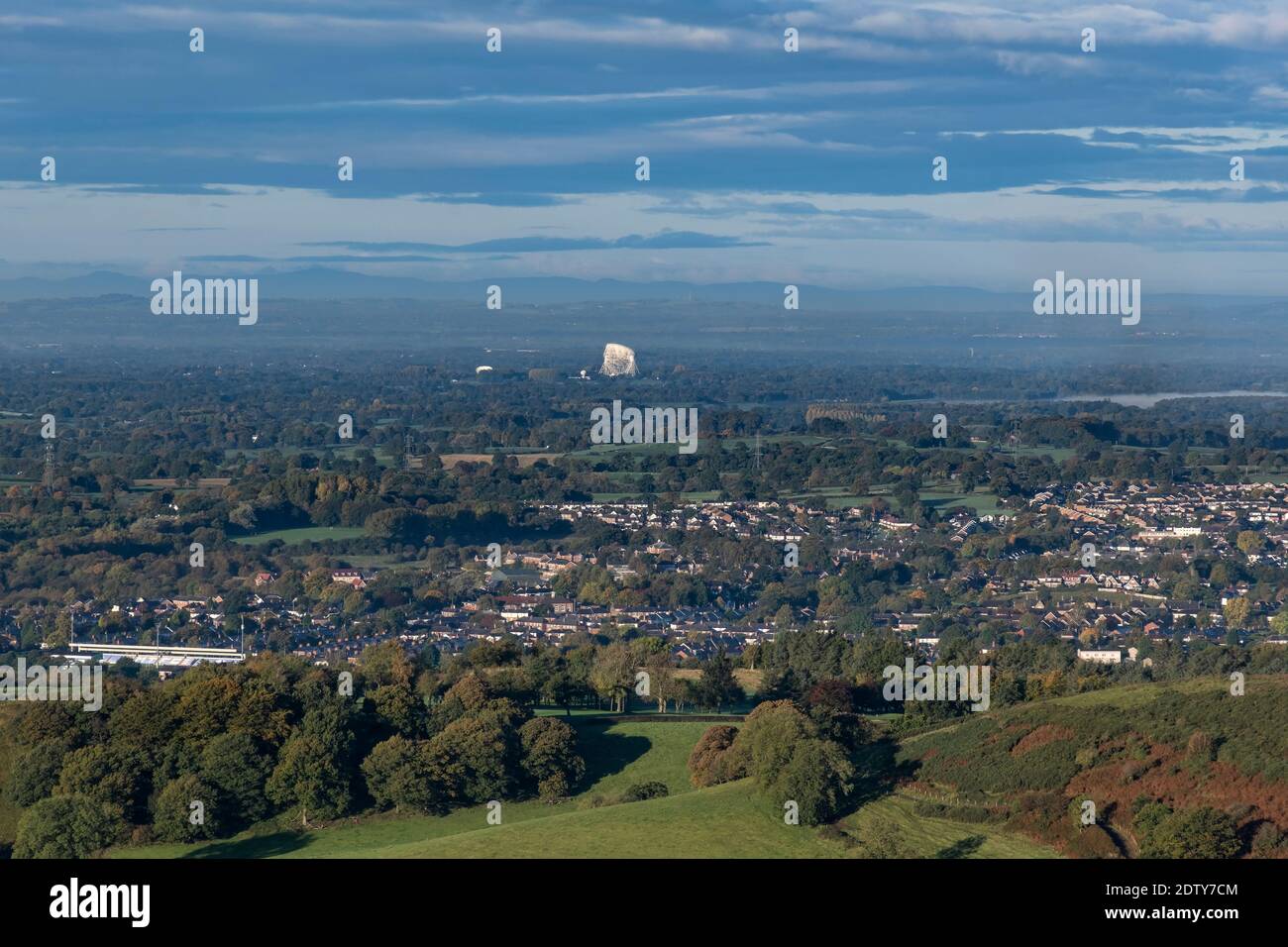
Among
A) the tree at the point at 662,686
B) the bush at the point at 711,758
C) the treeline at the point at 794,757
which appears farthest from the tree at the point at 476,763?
the tree at the point at 662,686

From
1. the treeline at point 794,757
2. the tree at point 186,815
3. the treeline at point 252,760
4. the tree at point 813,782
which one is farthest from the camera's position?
the treeline at point 252,760

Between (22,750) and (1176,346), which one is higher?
(1176,346)

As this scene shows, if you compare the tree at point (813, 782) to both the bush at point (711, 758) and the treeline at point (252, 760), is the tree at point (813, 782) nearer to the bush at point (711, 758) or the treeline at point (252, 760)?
the bush at point (711, 758)

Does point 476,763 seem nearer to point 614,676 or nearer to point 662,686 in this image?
point 614,676
